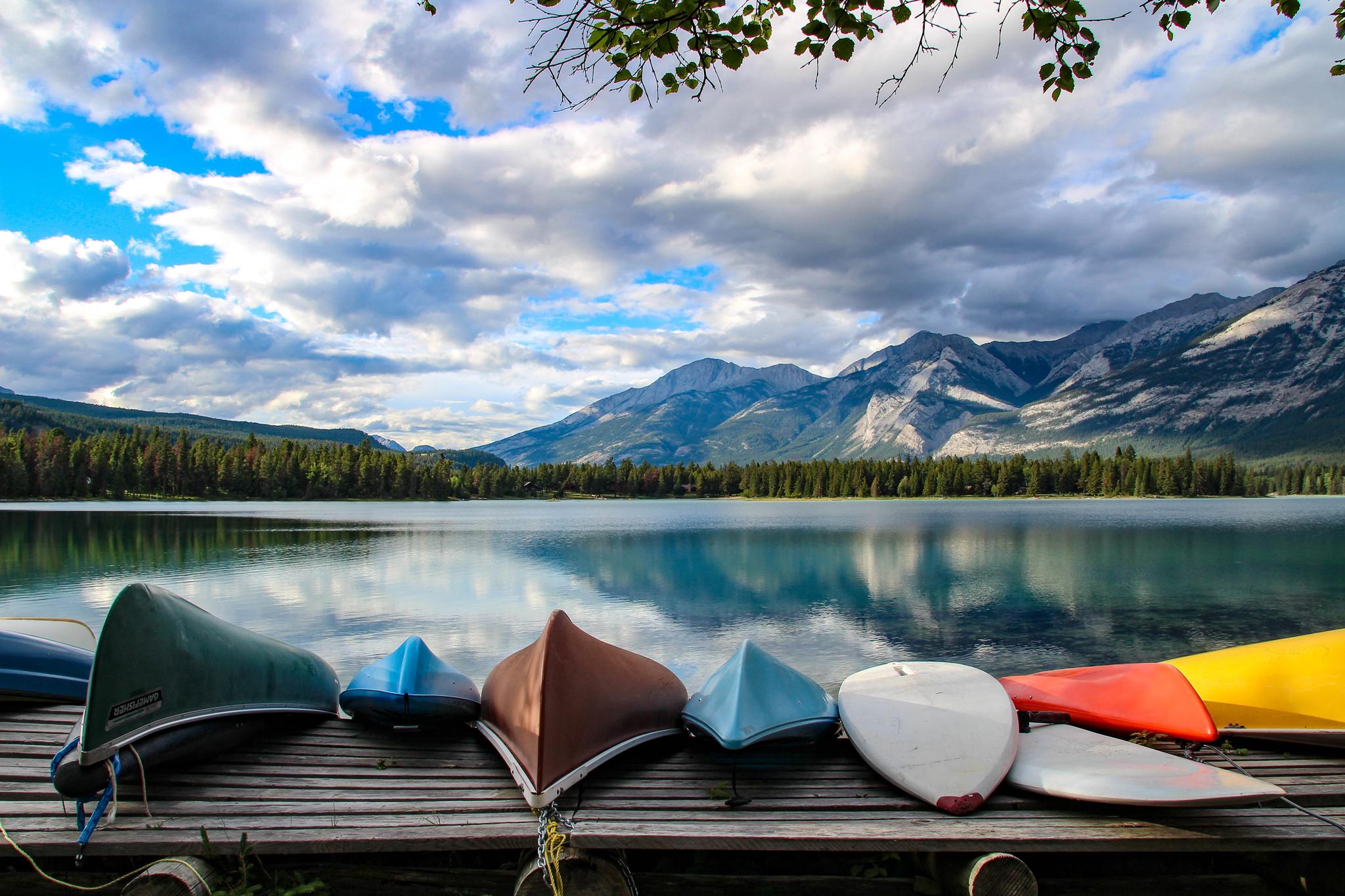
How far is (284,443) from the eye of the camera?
154 meters

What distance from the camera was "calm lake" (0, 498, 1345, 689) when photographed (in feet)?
67.0

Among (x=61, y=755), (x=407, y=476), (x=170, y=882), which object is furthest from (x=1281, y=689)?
(x=407, y=476)

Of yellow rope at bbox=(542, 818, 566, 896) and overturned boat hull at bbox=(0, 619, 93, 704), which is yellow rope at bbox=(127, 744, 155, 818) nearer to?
overturned boat hull at bbox=(0, 619, 93, 704)

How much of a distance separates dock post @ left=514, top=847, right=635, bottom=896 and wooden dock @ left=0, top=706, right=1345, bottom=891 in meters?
0.11

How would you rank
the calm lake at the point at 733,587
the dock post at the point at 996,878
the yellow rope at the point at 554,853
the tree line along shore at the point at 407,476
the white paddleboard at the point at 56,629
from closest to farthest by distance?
the yellow rope at the point at 554,853
the dock post at the point at 996,878
the white paddleboard at the point at 56,629
the calm lake at the point at 733,587
the tree line along shore at the point at 407,476

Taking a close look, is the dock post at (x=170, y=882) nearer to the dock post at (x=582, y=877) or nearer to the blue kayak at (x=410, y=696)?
the dock post at (x=582, y=877)

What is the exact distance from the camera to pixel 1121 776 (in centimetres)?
646

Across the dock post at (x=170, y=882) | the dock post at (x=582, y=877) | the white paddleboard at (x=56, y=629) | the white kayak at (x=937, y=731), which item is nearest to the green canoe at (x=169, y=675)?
the dock post at (x=170, y=882)

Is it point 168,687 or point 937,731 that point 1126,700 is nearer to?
point 937,731

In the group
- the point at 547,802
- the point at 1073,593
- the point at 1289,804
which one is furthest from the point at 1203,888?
the point at 1073,593

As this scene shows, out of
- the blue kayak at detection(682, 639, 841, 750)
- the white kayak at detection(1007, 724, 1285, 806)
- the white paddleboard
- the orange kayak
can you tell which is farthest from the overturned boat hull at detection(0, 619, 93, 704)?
the orange kayak

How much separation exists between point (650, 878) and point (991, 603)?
2424 centimetres

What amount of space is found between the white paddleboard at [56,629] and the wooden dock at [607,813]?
3.63m

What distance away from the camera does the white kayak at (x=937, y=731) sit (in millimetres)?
6582
